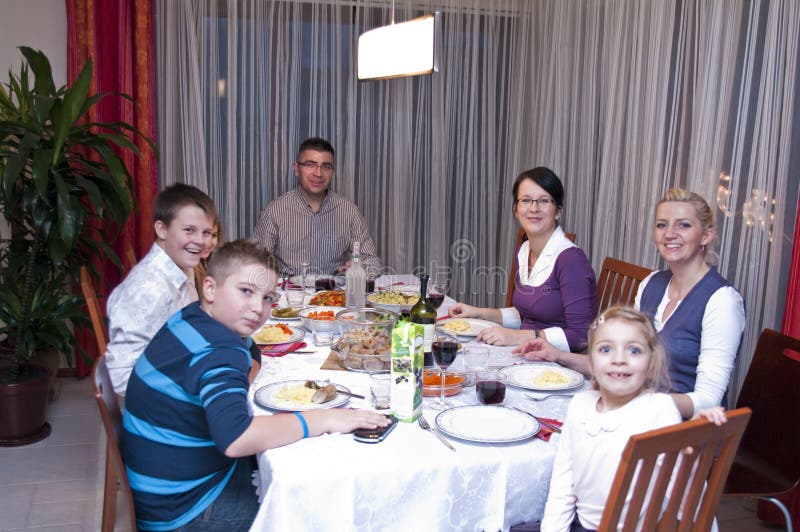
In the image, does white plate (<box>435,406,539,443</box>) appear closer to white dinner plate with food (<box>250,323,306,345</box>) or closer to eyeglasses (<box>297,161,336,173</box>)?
white dinner plate with food (<box>250,323,306,345</box>)

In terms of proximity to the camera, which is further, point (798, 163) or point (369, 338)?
point (798, 163)

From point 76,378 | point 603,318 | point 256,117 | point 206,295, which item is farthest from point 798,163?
point 76,378

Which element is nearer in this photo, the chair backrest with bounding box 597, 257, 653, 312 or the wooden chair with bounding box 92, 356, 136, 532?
the wooden chair with bounding box 92, 356, 136, 532

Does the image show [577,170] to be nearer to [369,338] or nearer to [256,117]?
[256,117]

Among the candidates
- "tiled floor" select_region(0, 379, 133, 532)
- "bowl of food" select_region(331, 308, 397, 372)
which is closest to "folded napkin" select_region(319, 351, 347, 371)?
"bowl of food" select_region(331, 308, 397, 372)

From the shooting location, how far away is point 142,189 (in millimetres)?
3795

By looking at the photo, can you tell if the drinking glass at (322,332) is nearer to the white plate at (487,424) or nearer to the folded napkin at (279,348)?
the folded napkin at (279,348)

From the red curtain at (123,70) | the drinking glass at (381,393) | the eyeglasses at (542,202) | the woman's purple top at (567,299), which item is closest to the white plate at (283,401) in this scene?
the drinking glass at (381,393)

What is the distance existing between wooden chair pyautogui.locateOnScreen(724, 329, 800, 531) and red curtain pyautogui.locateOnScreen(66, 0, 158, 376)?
3020 millimetres

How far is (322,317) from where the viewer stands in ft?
7.45

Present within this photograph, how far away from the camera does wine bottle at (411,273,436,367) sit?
1.90 metres

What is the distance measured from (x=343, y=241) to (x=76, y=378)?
1811mm

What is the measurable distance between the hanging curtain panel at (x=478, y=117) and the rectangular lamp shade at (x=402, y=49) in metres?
1.17

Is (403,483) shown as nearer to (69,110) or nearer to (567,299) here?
(567,299)
